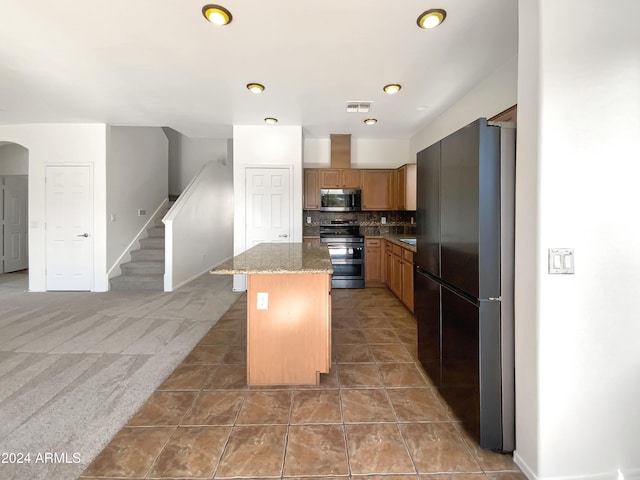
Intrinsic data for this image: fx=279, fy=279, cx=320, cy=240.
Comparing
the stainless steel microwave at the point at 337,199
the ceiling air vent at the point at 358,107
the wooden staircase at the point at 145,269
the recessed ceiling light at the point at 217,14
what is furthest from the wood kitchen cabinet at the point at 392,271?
the wooden staircase at the point at 145,269

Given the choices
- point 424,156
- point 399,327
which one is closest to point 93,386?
point 399,327

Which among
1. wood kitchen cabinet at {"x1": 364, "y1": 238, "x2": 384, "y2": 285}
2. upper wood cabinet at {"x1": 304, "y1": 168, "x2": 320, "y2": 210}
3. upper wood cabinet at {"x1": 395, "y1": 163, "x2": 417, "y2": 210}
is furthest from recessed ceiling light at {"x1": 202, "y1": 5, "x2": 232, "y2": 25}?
wood kitchen cabinet at {"x1": 364, "y1": 238, "x2": 384, "y2": 285}

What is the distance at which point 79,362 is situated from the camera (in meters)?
2.38

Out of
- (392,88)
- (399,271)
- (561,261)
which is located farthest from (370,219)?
(561,261)

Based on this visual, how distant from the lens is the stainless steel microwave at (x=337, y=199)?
5078mm

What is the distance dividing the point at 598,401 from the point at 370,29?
268cm

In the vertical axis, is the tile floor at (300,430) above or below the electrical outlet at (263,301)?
below

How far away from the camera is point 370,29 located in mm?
2152

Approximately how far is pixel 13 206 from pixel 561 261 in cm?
957

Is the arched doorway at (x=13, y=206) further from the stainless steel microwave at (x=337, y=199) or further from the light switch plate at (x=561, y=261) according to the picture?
the light switch plate at (x=561, y=261)

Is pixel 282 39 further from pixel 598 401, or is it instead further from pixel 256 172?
pixel 598 401

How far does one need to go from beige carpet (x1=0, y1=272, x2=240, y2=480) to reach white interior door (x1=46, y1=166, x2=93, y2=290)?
1.16ft

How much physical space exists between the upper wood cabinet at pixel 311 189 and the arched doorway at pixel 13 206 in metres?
6.24

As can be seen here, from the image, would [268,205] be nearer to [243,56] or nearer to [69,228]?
[243,56]
